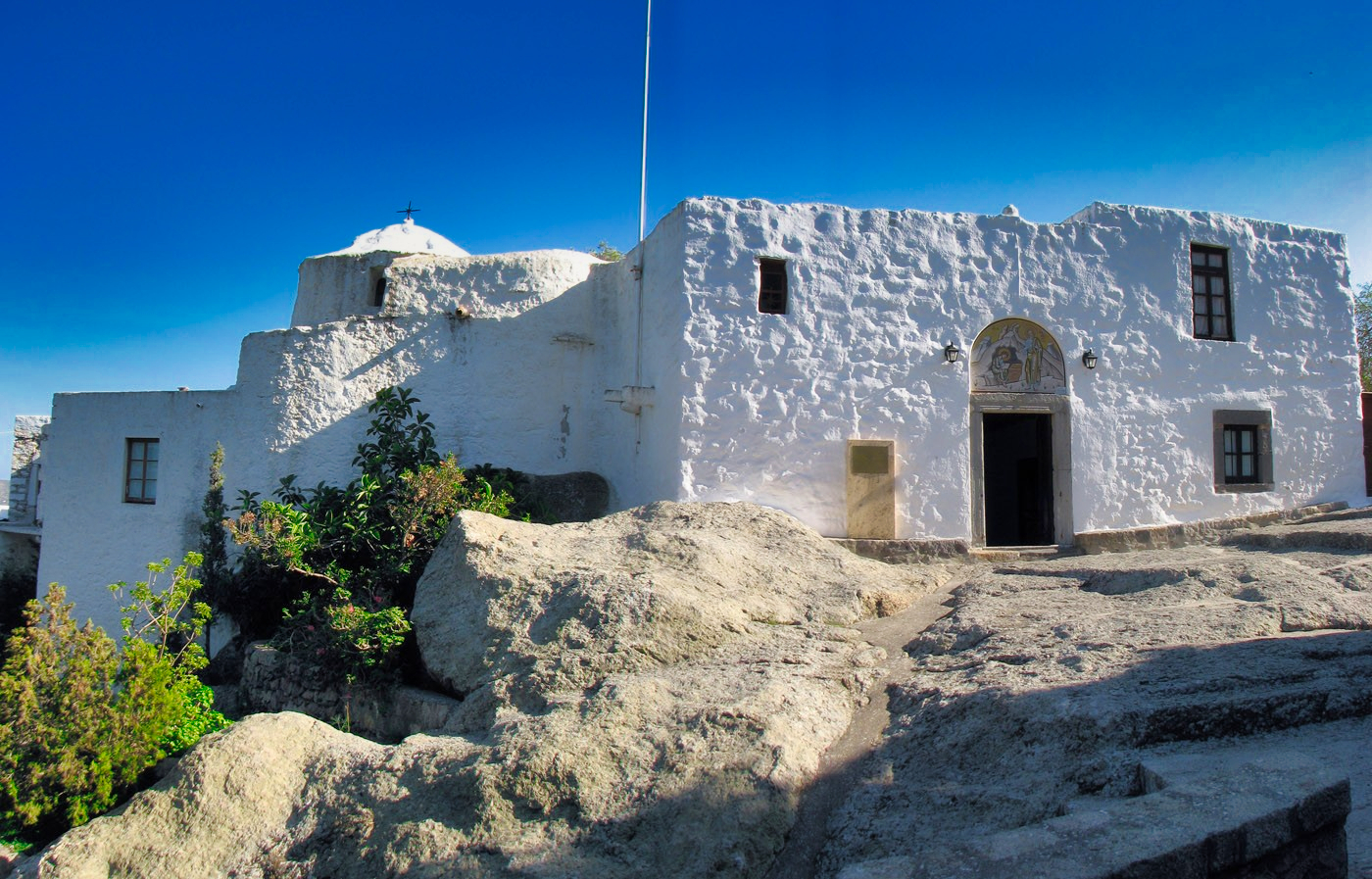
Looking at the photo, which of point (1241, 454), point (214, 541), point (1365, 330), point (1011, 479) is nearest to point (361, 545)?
point (214, 541)

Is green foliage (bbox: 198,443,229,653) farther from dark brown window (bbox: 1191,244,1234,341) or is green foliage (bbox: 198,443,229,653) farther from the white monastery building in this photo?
dark brown window (bbox: 1191,244,1234,341)

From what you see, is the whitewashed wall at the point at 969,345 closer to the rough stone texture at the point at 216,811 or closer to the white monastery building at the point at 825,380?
the white monastery building at the point at 825,380

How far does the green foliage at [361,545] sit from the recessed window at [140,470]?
2.21 meters

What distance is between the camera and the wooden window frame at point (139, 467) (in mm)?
11699

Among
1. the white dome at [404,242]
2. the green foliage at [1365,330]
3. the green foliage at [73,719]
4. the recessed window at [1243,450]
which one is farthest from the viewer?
the green foliage at [1365,330]

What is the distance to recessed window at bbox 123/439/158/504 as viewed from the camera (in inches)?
461

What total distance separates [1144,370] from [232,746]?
10204 millimetres

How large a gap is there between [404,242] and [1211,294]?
1197cm

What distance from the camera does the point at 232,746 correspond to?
5.70 metres

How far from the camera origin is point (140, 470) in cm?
1179

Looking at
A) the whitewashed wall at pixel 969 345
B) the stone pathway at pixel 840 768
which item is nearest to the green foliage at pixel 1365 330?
the whitewashed wall at pixel 969 345

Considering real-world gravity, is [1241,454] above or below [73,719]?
above

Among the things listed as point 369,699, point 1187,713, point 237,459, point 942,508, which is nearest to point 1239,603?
point 1187,713

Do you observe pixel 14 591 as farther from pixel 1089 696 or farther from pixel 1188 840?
pixel 1188 840
